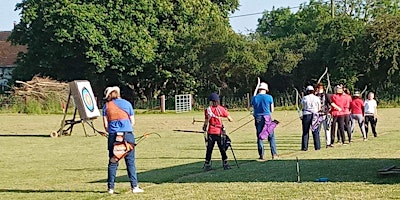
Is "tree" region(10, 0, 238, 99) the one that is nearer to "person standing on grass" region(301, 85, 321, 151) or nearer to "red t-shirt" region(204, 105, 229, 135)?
"person standing on grass" region(301, 85, 321, 151)

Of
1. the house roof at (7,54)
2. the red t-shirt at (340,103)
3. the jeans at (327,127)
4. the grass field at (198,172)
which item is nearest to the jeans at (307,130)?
the grass field at (198,172)

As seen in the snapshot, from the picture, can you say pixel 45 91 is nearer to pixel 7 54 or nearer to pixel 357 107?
pixel 357 107

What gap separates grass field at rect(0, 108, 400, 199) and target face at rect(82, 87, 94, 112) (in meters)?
5.95

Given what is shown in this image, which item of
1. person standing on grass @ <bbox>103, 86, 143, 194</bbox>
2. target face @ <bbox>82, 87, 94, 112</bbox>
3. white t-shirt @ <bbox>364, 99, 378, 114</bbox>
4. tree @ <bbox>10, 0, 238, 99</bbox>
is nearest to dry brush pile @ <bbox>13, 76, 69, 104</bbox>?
tree @ <bbox>10, 0, 238, 99</bbox>

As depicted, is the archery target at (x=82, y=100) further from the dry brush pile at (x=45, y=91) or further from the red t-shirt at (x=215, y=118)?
the dry brush pile at (x=45, y=91)

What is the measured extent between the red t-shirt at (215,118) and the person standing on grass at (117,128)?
3707 mm

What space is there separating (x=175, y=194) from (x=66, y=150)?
12859 mm

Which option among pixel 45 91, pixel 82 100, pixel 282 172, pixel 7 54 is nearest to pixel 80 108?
pixel 82 100

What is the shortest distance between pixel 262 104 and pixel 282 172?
369cm

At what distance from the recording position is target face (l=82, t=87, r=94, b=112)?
33.1 m

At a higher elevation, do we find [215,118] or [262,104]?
[262,104]

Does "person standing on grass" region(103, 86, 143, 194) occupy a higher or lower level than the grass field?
higher

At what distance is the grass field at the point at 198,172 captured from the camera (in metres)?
12.3

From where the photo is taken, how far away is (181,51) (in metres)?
62.5
